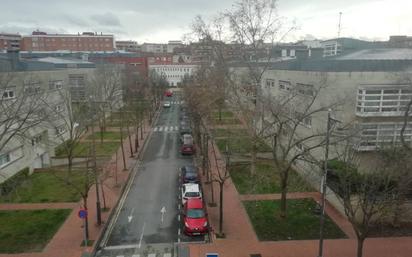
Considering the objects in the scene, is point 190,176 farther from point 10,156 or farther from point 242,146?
point 10,156

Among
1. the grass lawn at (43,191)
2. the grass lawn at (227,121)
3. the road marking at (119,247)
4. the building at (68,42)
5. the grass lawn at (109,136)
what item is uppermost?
the building at (68,42)

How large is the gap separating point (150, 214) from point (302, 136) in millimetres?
12782

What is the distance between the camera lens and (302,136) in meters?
26.4

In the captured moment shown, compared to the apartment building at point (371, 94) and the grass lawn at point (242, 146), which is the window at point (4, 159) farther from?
the apartment building at point (371, 94)

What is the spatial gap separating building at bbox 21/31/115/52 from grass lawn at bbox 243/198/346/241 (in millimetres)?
118545

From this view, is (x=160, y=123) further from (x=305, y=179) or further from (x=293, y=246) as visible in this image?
(x=293, y=246)

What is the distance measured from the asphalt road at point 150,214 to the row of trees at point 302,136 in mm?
3348

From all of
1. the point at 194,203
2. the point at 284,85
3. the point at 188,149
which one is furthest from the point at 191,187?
the point at 284,85

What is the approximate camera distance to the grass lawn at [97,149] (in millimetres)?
33134

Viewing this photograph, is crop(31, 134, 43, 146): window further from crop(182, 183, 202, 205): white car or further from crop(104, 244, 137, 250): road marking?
crop(104, 244, 137, 250): road marking

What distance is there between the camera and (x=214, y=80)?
34656mm

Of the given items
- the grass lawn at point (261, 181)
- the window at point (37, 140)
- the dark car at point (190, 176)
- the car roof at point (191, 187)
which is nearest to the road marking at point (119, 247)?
the car roof at point (191, 187)

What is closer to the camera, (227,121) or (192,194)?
(192,194)

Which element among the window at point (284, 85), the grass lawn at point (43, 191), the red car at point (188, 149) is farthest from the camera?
the red car at point (188, 149)
